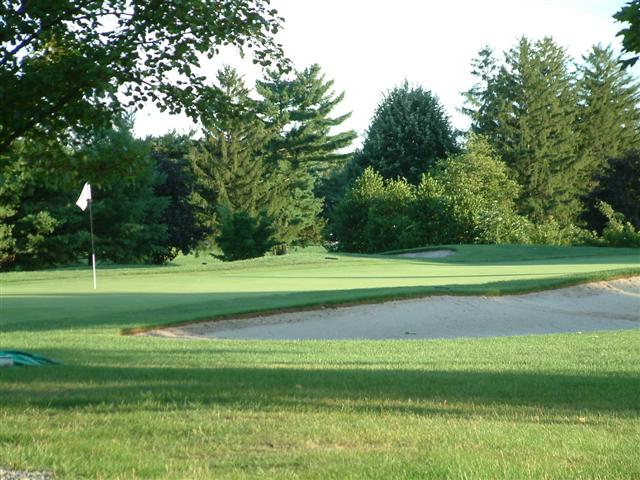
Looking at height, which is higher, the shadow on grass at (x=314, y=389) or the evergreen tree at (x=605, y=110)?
the evergreen tree at (x=605, y=110)

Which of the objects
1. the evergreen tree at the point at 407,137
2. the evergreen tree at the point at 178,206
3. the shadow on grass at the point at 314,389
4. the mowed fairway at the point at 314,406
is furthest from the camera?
the evergreen tree at the point at 407,137

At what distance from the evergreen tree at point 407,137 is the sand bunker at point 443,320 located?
1574 inches

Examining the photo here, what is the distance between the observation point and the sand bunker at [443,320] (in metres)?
16.6

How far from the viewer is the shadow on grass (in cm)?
764

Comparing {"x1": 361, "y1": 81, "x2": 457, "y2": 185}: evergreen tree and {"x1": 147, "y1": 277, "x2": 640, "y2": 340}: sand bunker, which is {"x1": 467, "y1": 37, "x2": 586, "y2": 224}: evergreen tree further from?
{"x1": 147, "y1": 277, "x2": 640, "y2": 340}: sand bunker

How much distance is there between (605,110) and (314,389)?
79869 millimetres

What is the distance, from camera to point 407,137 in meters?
61.6

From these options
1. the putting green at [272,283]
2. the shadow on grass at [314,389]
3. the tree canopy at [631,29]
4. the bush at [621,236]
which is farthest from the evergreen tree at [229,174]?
the tree canopy at [631,29]

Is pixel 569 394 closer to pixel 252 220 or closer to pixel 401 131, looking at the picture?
pixel 252 220

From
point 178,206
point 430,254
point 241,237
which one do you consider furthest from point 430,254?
point 178,206

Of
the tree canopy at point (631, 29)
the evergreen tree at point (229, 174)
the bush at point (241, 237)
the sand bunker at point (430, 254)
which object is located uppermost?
the evergreen tree at point (229, 174)

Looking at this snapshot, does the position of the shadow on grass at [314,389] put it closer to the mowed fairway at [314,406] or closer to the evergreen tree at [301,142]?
the mowed fairway at [314,406]

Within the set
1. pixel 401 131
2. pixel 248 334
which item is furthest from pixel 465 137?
pixel 248 334

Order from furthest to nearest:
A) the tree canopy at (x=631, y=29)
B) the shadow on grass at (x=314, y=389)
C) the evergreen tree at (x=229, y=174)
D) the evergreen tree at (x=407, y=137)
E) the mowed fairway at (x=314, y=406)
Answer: the evergreen tree at (x=229, y=174), the evergreen tree at (x=407, y=137), the shadow on grass at (x=314, y=389), the tree canopy at (x=631, y=29), the mowed fairway at (x=314, y=406)
